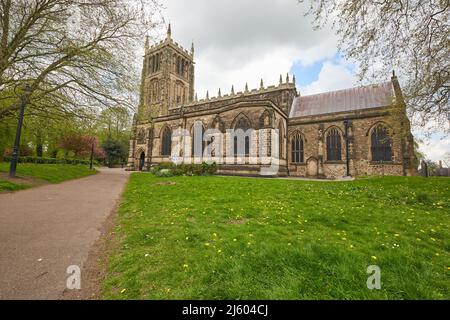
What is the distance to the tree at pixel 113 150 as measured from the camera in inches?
1756

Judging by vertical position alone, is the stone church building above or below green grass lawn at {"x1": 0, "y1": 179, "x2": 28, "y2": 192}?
above

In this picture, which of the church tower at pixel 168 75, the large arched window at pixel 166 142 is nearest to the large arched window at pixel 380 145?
the large arched window at pixel 166 142

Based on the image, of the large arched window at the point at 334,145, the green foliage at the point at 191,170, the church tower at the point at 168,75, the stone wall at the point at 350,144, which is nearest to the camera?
the green foliage at the point at 191,170

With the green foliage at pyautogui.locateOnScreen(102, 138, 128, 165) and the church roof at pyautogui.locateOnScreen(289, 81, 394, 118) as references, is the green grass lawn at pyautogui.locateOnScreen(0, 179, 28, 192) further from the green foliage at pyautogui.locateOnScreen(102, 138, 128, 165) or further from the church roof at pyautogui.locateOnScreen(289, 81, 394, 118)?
the green foliage at pyautogui.locateOnScreen(102, 138, 128, 165)

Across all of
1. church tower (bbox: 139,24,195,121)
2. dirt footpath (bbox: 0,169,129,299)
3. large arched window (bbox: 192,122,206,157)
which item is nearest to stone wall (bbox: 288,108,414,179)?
large arched window (bbox: 192,122,206,157)

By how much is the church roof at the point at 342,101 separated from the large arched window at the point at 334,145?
355cm

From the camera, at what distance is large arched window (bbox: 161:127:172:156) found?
1179 inches

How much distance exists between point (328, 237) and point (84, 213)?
638 cm

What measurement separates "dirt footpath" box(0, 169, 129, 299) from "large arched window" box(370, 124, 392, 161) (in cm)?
2429

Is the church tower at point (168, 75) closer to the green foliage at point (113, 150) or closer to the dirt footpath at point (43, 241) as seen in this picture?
the green foliage at point (113, 150)

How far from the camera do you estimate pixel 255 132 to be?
21.1 m

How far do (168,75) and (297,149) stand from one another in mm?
28371

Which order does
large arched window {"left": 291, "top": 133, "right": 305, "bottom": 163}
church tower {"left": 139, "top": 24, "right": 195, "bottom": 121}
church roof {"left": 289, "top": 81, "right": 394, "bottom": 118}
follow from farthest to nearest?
church tower {"left": 139, "top": 24, "right": 195, "bottom": 121}
large arched window {"left": 291, "top": 133, "right": 305, "bottom": 163}
church roof {"left": 289, "top": 81, "right": 394, "bottom": 118}

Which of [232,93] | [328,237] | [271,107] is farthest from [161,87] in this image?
[328,237]
